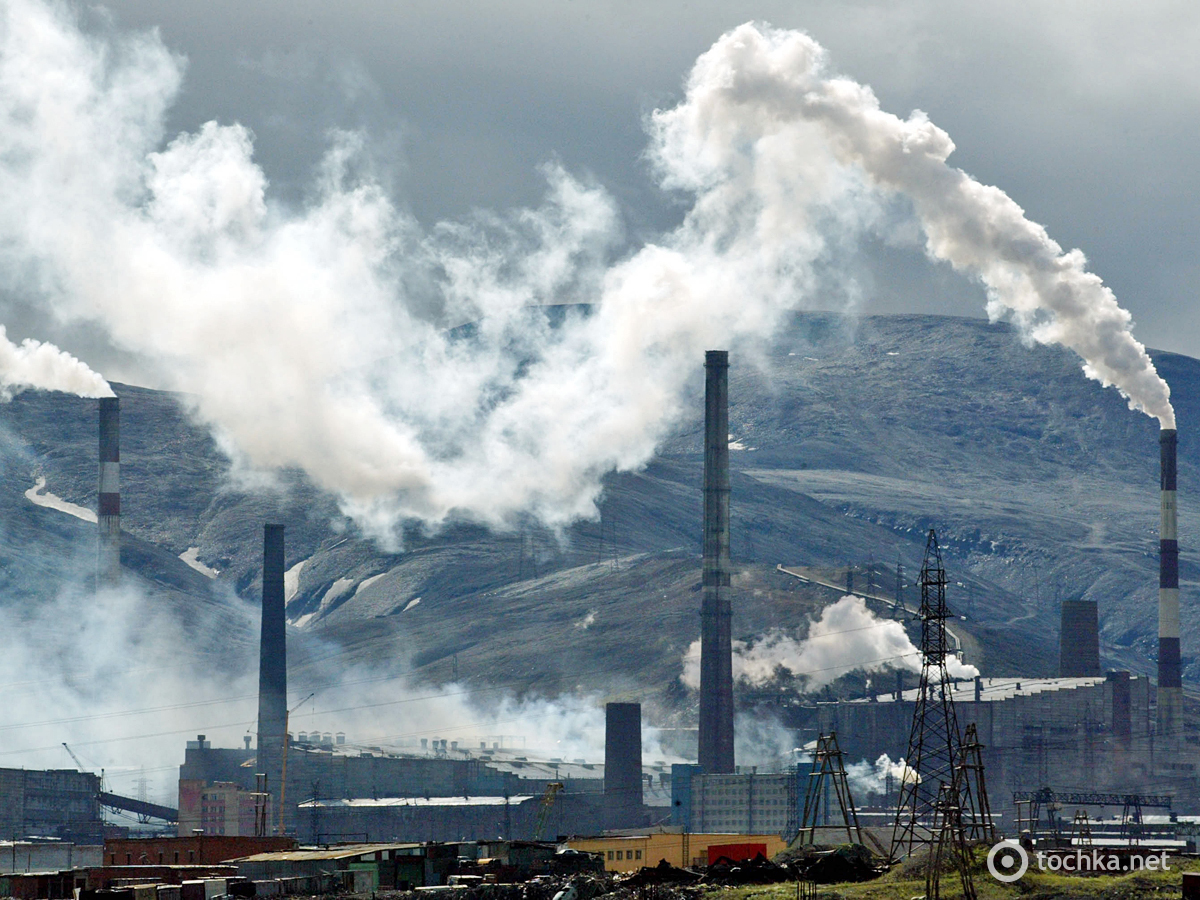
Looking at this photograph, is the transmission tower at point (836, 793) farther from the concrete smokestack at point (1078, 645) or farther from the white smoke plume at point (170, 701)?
the concrete smokestack at point (1078, 645)

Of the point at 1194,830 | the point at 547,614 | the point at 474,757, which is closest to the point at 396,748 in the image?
the point at 474,757

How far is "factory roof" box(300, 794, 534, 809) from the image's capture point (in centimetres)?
10831

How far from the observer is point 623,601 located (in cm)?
17112

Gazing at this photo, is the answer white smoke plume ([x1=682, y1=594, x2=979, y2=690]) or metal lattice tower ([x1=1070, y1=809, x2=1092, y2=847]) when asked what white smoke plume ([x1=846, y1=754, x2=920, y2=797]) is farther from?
metal lattice tower ([x1=1070, y1=809, x2=1092, y2=847])

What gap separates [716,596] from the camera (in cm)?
11931

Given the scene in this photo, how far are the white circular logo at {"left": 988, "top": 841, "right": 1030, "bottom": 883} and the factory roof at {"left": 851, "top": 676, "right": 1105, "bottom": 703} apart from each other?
84152 millimetres

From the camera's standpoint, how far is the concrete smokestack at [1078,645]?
5364 inches

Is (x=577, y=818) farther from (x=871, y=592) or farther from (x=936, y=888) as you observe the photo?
(x=936, y=888)

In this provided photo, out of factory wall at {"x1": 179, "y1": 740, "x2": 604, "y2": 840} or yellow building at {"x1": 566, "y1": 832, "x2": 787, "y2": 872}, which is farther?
factory wall at {"x1": 179, "y1": 740, "x2": 604, "y2": 840}


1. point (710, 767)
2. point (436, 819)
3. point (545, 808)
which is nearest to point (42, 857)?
point (545, 808)

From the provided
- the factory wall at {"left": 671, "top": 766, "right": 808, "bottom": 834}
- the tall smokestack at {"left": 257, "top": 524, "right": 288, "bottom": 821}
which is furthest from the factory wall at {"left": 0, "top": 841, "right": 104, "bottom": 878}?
the tall smokestack at {"left": 257, "top": 524, "right": 288, "bottom": 821}

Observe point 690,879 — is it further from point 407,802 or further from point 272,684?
point 272,684
